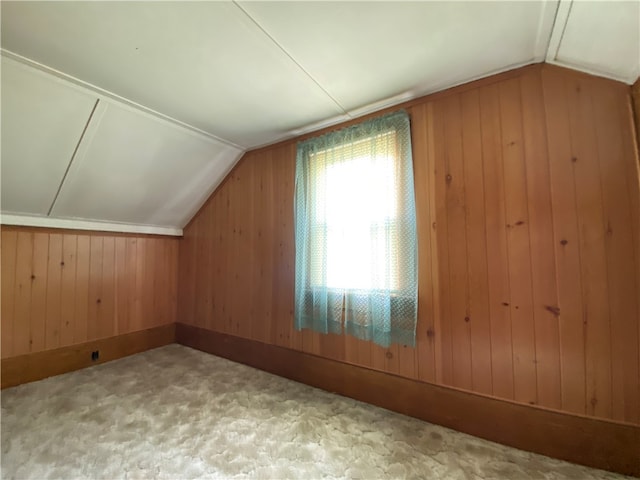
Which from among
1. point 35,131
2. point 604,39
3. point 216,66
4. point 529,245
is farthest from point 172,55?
point 529,245

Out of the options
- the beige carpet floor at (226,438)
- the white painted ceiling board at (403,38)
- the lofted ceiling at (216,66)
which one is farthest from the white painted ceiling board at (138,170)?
the beige carpet floor at (226,438)

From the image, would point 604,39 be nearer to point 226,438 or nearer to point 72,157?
point 226,438

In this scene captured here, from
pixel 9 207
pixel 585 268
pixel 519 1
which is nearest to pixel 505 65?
pixel 519 1

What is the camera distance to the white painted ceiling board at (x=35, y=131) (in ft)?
5.02

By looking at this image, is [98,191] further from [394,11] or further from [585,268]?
[585,268]

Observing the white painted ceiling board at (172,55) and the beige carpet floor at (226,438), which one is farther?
the beige carpet floor at (226,438)

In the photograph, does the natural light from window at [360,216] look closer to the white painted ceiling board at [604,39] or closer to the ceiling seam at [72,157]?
the white painted ceiling board at [604,39]

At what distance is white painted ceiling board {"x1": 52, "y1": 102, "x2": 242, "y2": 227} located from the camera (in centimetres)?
198

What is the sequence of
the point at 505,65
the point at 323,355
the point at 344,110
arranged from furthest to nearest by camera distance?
the point at 323,355 → the point at 344,110 → the point at 505,65

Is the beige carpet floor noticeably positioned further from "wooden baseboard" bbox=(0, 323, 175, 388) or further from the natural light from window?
the natural light from window

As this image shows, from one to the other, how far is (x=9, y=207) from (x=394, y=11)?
3.00 metres

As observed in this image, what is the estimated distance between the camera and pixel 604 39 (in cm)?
120

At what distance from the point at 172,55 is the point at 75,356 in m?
2.73

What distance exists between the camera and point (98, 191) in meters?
2.35
